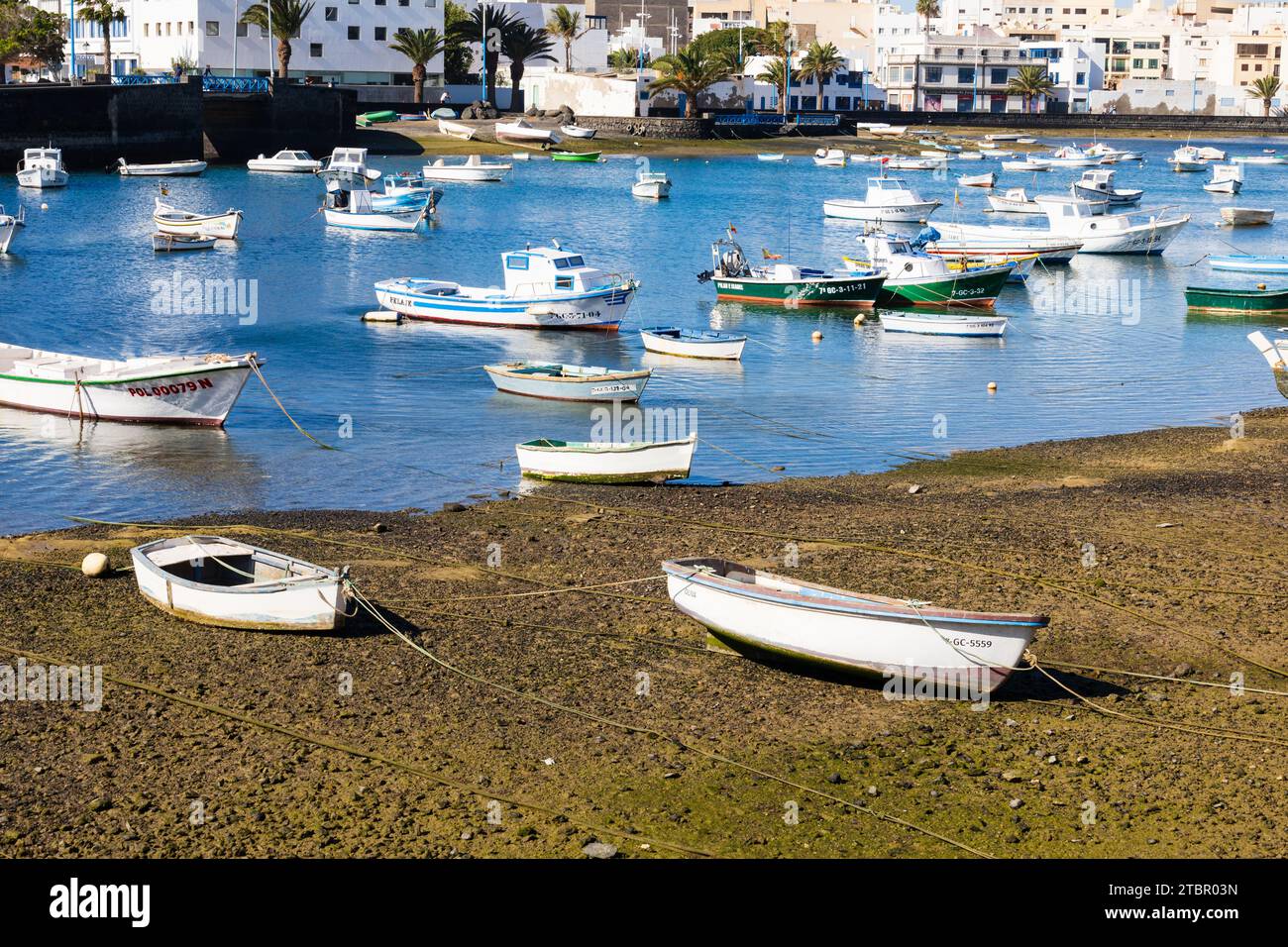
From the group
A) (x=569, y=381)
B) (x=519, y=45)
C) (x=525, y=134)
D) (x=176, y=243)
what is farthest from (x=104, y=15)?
(x=569, y=381)

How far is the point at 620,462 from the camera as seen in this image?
2528 centimetres

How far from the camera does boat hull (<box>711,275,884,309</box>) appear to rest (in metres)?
49.3

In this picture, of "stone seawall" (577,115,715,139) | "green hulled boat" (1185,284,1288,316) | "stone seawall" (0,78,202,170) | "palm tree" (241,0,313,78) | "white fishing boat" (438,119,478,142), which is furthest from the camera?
"stone seawall" (577,115,715,139)

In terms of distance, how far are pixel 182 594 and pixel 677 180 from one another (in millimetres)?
97592

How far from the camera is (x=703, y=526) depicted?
2212 cm

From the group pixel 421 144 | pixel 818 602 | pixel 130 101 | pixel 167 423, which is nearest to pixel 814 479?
pixel 818 602

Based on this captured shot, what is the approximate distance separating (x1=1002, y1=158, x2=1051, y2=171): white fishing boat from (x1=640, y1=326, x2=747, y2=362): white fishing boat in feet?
303

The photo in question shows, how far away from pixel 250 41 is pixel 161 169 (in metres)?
37.8

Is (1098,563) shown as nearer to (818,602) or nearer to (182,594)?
(818,602)

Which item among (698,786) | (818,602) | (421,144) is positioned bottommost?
(698,786)

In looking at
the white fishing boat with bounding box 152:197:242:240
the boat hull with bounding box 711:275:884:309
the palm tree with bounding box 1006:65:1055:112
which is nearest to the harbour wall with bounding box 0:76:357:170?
the white fishing boat with bounding box 152:197:242:240

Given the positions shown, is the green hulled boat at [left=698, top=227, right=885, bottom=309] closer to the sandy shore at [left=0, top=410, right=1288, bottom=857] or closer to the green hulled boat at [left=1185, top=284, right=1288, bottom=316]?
the green hulled boat at [left=1185, top=284, right=1288, bottom=316]

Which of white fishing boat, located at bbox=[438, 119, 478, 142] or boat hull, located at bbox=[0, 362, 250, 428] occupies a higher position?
white fishing boat, located at bbox=[438, 119, 478, 142]

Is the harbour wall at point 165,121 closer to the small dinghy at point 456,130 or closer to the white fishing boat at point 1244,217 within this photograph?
the small dinghy at point 456,130
